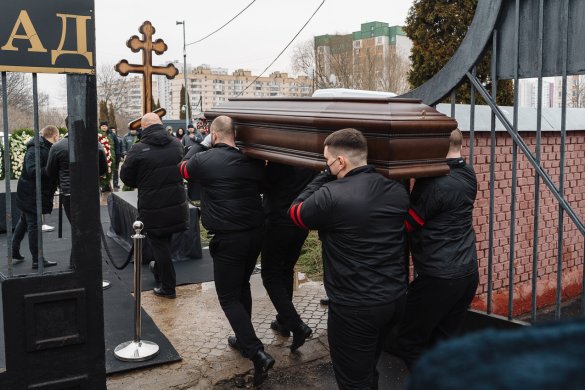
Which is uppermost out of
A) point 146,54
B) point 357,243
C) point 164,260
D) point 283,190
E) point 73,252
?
point 146,54

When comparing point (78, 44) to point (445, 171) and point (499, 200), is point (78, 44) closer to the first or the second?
point (445, 171)

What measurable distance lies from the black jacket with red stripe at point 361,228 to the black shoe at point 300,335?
1495mm

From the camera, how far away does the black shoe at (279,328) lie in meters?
4.87

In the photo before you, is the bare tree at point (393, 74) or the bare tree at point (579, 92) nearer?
the bare tree at point (393, 74)

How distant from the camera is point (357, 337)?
3014 millimetres

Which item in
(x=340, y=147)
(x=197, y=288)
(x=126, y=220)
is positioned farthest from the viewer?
(x=126, y=220)

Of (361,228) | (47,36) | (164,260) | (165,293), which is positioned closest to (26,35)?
(47,36)

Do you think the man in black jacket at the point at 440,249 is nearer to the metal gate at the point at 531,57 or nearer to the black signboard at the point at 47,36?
the metal gate at the point at 531,57

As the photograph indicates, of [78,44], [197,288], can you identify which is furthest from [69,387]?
[197,288]

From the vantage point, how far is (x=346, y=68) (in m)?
32.5

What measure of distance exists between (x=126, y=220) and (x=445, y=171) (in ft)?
19.1

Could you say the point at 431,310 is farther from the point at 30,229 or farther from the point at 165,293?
the point at 30,229

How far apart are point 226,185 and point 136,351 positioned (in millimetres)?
1452

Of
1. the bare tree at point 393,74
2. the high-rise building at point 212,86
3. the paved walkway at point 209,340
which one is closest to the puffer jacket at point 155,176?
the paved walkway at point 209,340
